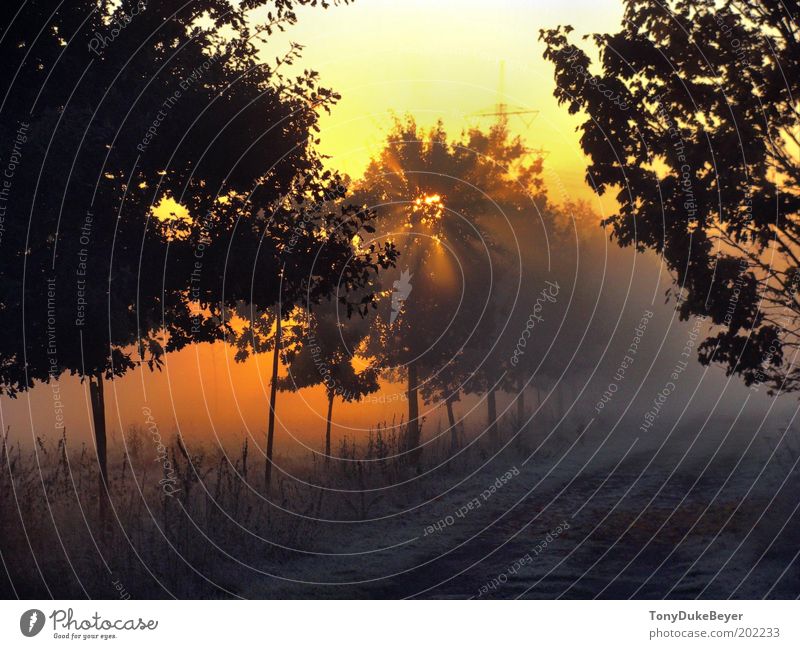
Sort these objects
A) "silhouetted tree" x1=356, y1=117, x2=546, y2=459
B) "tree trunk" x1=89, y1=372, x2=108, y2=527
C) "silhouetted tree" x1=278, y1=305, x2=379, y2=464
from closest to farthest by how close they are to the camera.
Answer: "tree trunk" x1=89, y1=372, x2=108, y2=527 < "silhouetted tree" x1=278, y1=305, x2=379, y2=464 < "silhouetted tree" x1=356, y1=117, x2=546, y2=459

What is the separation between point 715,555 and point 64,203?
1315cm

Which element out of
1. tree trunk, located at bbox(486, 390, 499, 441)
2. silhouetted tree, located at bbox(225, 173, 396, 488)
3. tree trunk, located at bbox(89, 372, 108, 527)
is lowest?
tree trunk, located at bbox(486, 390, 499, 441)

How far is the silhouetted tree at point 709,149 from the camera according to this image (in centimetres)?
1611

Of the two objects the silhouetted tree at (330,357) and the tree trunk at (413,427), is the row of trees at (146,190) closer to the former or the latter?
the silhouetted tree at (330,357)

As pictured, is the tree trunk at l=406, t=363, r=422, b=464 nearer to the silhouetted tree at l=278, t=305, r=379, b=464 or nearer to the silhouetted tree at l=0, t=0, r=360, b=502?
the silhouetted tree at l=278, t=305, r=379, b=464

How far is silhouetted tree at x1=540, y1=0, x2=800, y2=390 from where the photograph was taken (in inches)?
634

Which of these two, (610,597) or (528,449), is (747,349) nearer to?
(610,597)

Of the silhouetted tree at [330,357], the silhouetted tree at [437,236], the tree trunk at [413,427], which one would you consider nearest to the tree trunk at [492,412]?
the silhouetted tree at [437,236]

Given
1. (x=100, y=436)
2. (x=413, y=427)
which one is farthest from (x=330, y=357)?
(x=100, y=436)

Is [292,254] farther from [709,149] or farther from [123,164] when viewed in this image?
[709,149]

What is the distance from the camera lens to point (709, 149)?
1650 centimetres

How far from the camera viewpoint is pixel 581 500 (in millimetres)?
25594

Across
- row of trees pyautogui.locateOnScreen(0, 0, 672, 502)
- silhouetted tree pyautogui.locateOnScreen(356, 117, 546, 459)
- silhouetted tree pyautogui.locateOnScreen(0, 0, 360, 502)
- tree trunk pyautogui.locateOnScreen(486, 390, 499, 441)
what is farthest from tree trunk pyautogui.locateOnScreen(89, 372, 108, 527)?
tree trunk pyautogui.locateOnScreen(486, 390, 499, 441)

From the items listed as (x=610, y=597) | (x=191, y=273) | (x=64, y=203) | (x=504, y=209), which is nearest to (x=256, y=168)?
(x=191, y=273)
